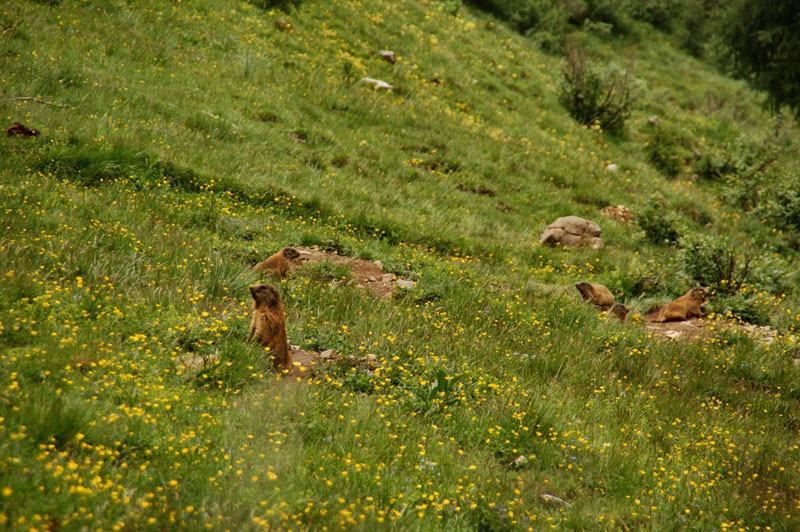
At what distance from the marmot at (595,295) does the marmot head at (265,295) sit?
16.5 ft

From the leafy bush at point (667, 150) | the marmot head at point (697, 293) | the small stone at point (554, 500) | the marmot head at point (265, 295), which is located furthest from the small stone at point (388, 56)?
the small stone at point (554, 500)

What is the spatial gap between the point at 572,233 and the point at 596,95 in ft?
28.1

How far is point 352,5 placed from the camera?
18.3 meters

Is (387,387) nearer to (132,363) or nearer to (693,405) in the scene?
(132,363)

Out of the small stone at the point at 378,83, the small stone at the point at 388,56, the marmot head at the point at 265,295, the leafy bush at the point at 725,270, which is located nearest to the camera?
the marmot head at the point at 265,295

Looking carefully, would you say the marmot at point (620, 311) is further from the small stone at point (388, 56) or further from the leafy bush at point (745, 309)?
the small stone at point (388, 56)

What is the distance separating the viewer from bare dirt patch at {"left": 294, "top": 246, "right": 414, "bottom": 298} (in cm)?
785

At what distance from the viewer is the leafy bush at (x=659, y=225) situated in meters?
12.4

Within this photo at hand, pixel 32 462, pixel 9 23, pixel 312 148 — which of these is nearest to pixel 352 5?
pixel 312 148

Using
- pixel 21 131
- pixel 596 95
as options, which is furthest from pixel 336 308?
pixel 596 95

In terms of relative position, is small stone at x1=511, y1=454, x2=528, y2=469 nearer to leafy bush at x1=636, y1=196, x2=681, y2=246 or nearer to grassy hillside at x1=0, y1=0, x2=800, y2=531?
grassy hillside at x1=0, y1=0, x2=800, y2=531

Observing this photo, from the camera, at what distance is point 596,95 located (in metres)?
18.5

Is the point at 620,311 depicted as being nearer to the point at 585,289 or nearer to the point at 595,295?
the point at 595,295

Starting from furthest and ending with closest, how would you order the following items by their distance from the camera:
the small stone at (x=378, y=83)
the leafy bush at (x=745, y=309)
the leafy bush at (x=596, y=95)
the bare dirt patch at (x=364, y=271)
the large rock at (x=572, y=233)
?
the leafy bush at (x=596, y=95)
the small stone at (x=378, y=83)
the large rock at (x=572, y=233)
the leafy bush at (x=745, y=309)
the bare dirt patch at (x=364, y=271)
